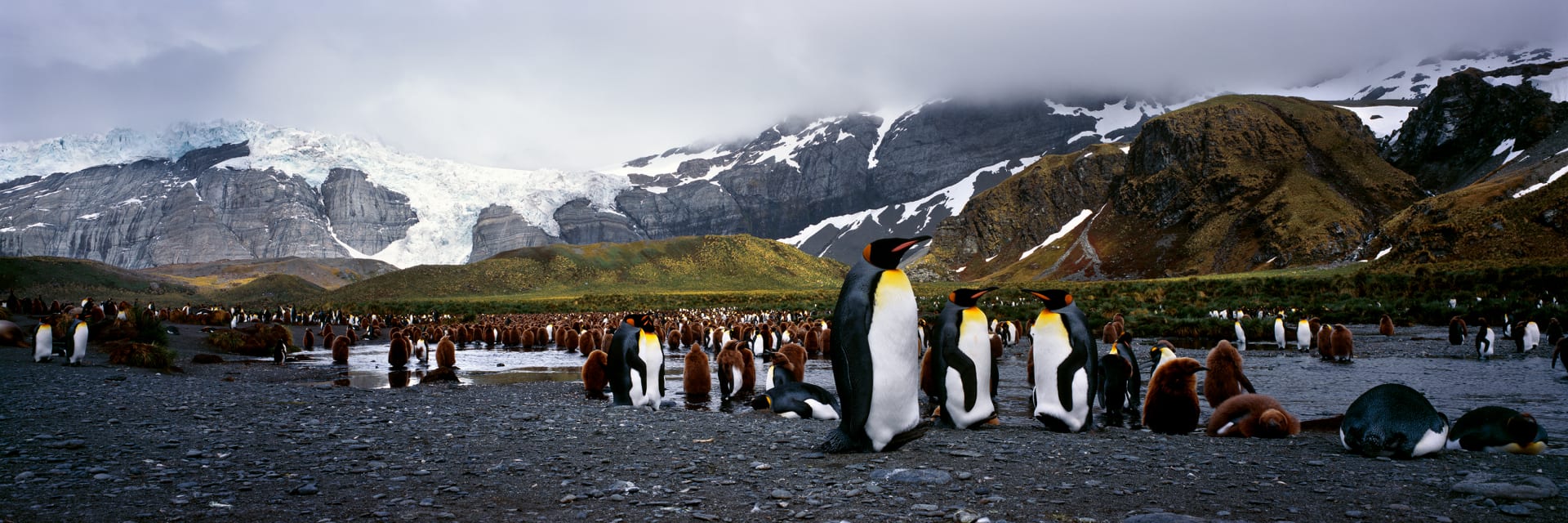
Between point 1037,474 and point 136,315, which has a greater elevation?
point 136,315

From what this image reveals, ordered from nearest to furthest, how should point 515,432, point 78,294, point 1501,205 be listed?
1. point 515,432
2. point 1501,205
3. point 78,294

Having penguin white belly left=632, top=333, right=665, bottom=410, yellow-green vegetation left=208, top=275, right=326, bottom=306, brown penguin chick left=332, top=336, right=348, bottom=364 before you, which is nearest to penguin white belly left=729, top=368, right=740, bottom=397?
penguin white belly left=632, top=333, right=665, bottom=410

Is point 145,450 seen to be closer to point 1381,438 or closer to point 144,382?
point 144,382

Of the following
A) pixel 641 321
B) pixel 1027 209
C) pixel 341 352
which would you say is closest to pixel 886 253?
pixel 641 321

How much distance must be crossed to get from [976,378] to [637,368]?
4.22m

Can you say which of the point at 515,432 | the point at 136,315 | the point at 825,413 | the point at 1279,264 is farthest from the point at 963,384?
the point at 1279,264

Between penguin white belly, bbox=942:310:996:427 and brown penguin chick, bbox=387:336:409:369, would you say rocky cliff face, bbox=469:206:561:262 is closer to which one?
brown penguin chick, bbox=387:336:409:369

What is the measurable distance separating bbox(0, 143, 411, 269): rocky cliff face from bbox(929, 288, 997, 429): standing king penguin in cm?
20442

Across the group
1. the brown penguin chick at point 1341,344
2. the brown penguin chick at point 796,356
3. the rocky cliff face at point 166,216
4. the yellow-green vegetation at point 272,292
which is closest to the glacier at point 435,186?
the rocky cliff face at point 166,216

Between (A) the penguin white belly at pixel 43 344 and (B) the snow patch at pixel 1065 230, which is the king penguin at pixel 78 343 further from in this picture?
(B) the snow patch at pixel 1065 230

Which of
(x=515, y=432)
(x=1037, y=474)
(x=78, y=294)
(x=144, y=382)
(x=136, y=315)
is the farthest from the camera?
(x=78, y=294)

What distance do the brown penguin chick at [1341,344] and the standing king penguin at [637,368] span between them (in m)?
12.5

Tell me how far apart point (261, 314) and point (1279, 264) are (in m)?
78.2

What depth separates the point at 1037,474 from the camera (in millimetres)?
4500
